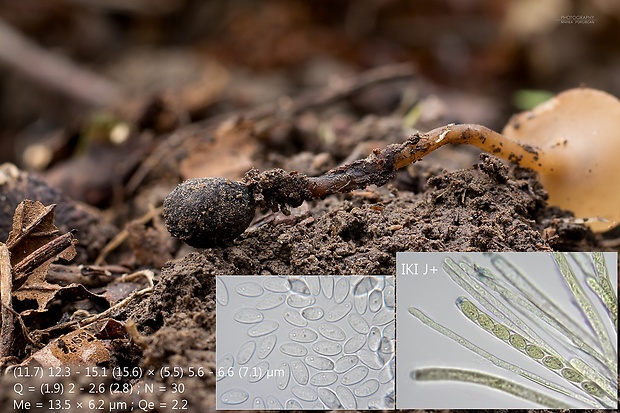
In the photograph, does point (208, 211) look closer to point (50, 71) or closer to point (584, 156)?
point (584, 156)

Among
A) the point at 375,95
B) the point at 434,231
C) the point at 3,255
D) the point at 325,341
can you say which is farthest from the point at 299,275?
the point at 375,95

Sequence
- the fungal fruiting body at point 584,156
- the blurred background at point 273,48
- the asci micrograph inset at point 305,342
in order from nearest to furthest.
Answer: the asci micrograph inset at point 305,342, the fungal fruiting body at point 584,156, the blurred background at point 273,48

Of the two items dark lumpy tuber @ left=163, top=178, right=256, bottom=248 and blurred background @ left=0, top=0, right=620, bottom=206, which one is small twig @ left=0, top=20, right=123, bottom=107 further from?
dark lumpy tuber @ left=163, top=178, right=256, bottom=248

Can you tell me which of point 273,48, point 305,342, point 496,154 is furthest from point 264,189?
point 273,48

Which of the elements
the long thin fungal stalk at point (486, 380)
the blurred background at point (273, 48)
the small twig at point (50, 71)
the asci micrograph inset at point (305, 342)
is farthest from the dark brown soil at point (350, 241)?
the small twig at point (50, 71)

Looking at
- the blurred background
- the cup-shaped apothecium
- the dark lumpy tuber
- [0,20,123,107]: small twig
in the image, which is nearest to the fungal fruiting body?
the cup-shaped apothecium

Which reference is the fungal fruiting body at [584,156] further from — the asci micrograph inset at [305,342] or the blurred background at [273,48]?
the blurred background at [273,48]

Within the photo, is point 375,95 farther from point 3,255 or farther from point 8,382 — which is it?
point 8,382
